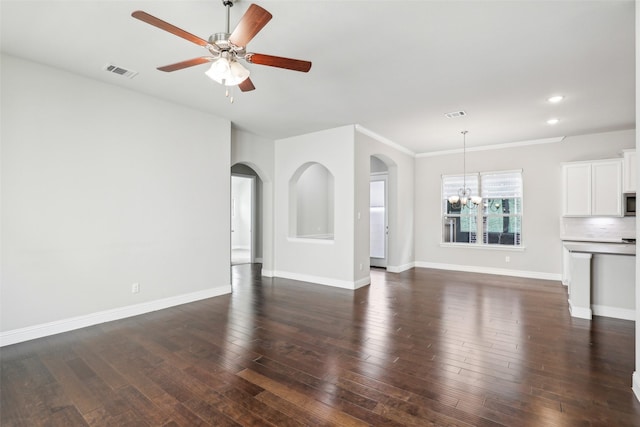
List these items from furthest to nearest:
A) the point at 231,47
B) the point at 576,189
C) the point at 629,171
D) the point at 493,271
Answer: the point at 493,271
the point at 576,189
the point at 629,171
the point at 231,47

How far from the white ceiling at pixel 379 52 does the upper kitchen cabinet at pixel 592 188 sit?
999mm

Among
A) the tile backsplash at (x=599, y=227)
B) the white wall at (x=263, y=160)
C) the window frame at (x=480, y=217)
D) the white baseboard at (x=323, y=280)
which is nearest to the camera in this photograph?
the white baseboard at (x=323, y=280)

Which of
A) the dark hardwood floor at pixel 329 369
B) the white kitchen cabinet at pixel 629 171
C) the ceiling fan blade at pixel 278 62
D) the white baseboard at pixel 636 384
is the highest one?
the ceiling fan blade at pixel 278 62

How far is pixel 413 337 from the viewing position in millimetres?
3494

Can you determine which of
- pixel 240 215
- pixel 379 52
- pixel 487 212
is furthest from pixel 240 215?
pixel 379 52

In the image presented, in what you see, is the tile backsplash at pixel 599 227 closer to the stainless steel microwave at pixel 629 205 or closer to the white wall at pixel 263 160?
the stainless steel microwave at pixel 629 205

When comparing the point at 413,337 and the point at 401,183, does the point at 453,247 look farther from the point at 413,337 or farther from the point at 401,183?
the point at 413,337

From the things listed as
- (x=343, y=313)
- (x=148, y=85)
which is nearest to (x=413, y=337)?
(x=343, y=313)

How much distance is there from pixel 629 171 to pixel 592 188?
566 millimetres

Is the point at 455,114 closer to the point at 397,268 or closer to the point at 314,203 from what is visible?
the point at 397,268

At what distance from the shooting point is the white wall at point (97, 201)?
334 centimetres

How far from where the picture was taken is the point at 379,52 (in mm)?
3168

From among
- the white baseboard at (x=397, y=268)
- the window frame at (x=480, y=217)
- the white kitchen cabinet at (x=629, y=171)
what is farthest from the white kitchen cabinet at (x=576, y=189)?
the white baseboard at (x=397, y=268)

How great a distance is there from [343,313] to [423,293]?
1.82m
